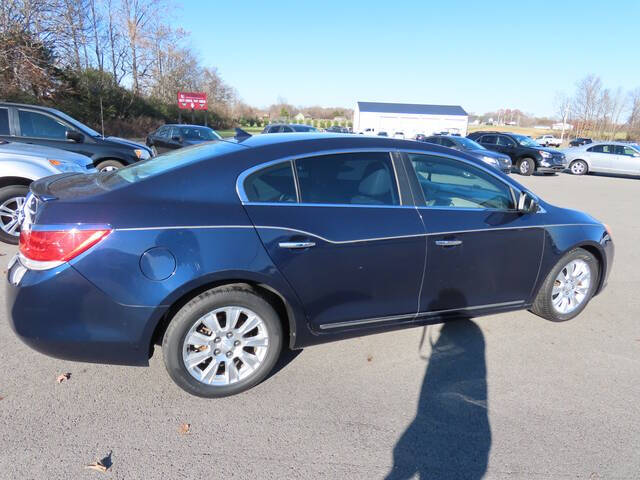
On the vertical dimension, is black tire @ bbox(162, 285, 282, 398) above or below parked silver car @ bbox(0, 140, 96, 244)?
below

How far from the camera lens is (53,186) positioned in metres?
2.90

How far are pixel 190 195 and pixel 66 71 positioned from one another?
3225 cm

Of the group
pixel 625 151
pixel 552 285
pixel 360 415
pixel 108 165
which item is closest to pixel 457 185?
pixel 552 285

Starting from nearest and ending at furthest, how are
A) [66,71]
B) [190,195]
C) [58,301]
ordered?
[58,301] → [190,195] → [66,71]

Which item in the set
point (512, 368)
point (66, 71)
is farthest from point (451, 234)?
point (66, 71)

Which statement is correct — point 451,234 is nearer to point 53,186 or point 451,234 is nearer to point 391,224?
point 391,224

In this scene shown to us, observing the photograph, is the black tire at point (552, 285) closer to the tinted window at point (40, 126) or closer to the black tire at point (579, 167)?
the tinted window at point (40, 126)

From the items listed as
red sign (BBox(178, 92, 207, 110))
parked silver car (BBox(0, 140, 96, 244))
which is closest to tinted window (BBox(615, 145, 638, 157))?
parked silver car (BBox(0, 140, 96, 244))

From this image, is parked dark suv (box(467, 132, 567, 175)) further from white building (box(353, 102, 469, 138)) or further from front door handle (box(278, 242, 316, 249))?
white building (box(353, 102, 469, 138))

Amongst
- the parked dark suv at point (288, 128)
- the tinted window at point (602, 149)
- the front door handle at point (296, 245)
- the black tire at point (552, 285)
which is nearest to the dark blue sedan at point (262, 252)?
the front door handle at point (296, 245)

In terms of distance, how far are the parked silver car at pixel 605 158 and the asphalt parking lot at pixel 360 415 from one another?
19.2 metres

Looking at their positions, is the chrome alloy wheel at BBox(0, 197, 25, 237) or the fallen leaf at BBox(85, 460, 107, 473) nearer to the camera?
the fallen leaf at BBox(85, 460, 107, 473)

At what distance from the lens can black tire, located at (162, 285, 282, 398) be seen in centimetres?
257

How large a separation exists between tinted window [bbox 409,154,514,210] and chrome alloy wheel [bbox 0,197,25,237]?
16.7 ft
